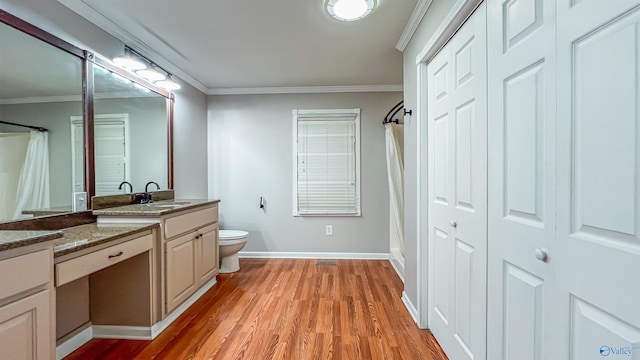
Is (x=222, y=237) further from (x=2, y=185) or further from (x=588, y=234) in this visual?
(x=588, y=234)

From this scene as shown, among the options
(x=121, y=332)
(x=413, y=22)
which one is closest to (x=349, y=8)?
(x=413, y=22)

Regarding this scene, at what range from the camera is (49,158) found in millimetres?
1739

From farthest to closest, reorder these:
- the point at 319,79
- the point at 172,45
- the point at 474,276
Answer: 1. the point at 319,79
2. the point at 172,45
3. the point at 474,276

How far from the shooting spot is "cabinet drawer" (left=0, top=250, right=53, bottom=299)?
3.33 ft

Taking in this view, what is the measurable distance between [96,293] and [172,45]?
2.12 m

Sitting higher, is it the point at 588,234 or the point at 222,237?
the point at 588,234

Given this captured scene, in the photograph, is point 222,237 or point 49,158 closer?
point 49,158

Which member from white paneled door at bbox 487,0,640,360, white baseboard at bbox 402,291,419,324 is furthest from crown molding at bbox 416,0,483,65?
white baseboard at bbox 402,291,419,324

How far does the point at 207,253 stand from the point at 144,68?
1752 millimetres

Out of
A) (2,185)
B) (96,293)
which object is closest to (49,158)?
(2,185)

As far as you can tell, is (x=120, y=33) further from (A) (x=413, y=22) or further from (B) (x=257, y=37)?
(A) (x=413, y=22)

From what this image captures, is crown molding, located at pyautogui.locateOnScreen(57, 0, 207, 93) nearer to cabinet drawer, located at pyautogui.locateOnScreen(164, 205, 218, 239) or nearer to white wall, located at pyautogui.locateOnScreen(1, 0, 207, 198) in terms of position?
white wall, located at pyautogui.locateOnScreen(1, 0, 207, 198)

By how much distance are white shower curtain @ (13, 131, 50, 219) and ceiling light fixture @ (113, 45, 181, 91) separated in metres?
0.90

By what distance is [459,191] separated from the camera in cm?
153
